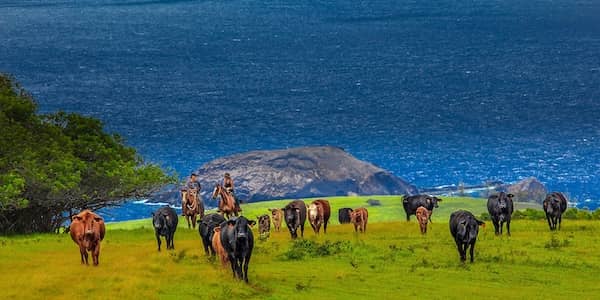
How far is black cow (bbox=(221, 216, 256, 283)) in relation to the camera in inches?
1448

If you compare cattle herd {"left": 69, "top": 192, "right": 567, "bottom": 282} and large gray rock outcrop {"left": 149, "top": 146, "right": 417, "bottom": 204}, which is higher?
large gray rock outcrop {"left": 149, "top": 146, "right": 417, "bottom": 204}

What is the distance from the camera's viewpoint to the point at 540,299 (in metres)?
37.6

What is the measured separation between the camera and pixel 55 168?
6109cm

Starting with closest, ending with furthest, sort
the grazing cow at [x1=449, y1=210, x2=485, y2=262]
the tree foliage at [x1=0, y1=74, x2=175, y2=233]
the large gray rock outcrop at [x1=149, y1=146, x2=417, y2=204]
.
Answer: the grazing cow at [x1=449, y1=210, x2=485, y2=262] → the tree foliage at [x1=0, y1=74, x2=175, y2=233] → the large gray rock outcrop at [x1=149, y1=146, x2=417, y2=204]

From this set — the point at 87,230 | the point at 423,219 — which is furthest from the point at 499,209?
the point at 87,230

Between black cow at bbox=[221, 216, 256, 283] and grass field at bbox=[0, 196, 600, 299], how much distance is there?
622 mm

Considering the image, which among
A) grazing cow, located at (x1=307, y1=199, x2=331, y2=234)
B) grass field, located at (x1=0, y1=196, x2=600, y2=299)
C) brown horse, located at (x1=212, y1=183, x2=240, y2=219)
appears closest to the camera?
grass field, located at (x1=0, y1=196, x2=600, y2=299)

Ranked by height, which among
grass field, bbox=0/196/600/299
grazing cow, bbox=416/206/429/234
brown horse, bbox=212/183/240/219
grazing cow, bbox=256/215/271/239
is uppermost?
brown horse, bbox=212/183/240/219

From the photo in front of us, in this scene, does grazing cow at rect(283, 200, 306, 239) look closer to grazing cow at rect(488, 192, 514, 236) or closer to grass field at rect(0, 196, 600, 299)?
grass field at rect(0, 196, 600, 299)

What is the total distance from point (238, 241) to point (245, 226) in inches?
21.3

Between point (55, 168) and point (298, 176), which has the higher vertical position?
point (298, 176)

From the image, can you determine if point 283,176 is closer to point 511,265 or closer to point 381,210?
point 381,210

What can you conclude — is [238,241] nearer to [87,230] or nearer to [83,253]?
[87,230]

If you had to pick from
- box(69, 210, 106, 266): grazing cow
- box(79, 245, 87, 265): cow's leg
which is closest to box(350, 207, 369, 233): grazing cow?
box(79, 245, 87, 265): cow's leg
